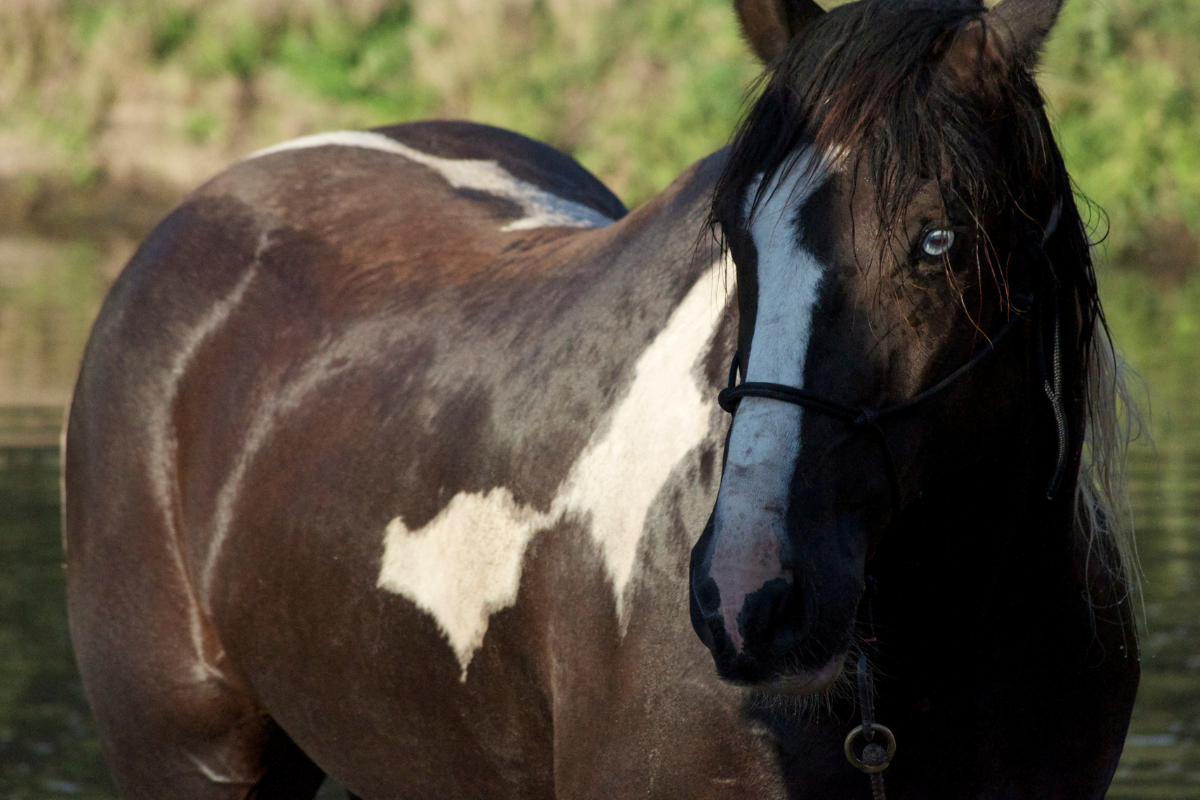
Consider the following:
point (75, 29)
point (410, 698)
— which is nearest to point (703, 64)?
point (75, 29)

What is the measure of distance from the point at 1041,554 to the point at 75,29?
15.2m

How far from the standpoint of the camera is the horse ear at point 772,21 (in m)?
1.74

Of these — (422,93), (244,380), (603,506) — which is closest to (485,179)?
(244,380)

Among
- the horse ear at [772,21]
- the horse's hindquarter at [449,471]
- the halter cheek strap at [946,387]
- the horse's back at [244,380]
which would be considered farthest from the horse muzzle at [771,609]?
the horse's back at [244,380]

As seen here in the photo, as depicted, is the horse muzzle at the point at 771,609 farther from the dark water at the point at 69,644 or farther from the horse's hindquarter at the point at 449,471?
the dark water at the point at 69,644

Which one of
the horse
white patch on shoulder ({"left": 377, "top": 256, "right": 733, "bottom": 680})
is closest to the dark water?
the horse

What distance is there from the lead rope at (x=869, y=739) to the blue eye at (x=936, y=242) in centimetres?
41

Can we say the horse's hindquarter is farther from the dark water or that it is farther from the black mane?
the dark water

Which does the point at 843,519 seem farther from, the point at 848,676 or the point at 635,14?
the point at 635,14

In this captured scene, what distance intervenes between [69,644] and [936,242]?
4.25 m

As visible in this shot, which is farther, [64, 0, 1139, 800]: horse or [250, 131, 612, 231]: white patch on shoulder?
[250, 131, 612, 231]: white patch on shoulder

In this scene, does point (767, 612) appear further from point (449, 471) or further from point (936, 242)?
point (449, 471)

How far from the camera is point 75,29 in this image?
595 inches

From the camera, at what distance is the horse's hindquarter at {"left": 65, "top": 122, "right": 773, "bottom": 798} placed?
1.88 m
